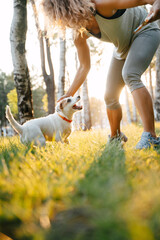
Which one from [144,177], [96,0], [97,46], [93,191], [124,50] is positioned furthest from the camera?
[97,46]

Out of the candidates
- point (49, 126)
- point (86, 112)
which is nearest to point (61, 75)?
point (86, 112)

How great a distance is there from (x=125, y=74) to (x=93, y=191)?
2.14 m

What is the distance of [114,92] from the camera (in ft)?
11.5

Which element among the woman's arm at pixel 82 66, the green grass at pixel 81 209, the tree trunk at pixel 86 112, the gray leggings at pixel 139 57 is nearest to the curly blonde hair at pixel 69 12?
the woman's arm at pixel 82 66

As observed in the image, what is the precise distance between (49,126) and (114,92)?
4.38ft

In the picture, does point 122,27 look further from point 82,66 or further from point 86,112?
point 86,112

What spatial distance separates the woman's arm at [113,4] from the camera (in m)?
2.44

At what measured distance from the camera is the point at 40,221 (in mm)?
909

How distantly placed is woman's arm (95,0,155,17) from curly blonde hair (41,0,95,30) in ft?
0.33

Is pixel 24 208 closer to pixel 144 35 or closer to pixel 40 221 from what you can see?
pixel 40 221

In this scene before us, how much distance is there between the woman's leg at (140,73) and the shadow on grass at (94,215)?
176 centimetres

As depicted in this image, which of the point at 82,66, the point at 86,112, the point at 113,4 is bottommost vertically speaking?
the point at 86,112

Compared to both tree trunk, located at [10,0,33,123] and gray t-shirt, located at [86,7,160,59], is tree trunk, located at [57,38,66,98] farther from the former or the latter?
gray t-shirt, located at [86,7,160,59]

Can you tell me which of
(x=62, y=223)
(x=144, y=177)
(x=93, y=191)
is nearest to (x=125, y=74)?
(x=144, y=177)
